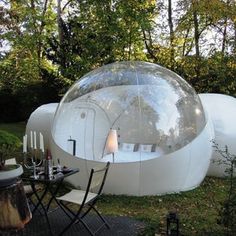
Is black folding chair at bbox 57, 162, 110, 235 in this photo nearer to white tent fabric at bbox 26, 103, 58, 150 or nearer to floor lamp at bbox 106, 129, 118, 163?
floor lamp at bbox 106, 129, 118, 163

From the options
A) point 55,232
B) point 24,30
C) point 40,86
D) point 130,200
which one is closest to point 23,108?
point 40,86

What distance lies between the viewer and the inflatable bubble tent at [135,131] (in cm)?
683

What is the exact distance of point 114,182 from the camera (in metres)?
6.83

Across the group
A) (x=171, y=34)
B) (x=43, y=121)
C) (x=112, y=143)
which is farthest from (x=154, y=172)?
(x=171, y=34)

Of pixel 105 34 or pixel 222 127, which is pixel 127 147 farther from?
pixel 105 34

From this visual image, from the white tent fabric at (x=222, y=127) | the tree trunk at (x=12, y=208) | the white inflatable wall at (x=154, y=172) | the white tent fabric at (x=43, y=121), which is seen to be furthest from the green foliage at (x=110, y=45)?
the tree trunk at (x=12, y=208)

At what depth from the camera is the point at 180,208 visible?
20.8ft

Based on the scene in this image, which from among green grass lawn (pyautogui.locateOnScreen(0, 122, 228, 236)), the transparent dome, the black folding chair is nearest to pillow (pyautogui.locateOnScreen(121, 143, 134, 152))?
the transparent dome

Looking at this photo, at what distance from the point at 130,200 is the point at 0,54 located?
569 inches

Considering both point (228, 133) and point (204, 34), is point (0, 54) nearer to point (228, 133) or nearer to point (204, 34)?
point (204, 34)

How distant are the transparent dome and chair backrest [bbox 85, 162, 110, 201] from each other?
1.48 m

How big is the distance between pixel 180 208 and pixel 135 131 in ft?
5.38

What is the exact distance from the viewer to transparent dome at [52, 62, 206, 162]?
7008mm

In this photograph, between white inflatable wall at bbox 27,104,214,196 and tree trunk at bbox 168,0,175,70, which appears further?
tree trunk at bbox 168,0,175,70
